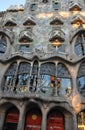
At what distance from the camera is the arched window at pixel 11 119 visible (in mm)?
16250

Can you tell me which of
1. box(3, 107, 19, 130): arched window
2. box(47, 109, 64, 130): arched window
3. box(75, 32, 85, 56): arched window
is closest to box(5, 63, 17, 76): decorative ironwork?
box(3, 107, 19, 130): arched window

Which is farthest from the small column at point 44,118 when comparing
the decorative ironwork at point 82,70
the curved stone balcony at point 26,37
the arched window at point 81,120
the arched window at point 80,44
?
the curved stone balcony at point 26,37

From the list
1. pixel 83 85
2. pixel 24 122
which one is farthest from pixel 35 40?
pixel 24 122

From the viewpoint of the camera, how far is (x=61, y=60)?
1855 centimetres

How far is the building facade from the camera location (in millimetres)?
15844

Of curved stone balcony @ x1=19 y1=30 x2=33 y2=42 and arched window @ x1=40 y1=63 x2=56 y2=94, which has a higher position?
curved stone balcony @ x1=19 y1=30 x2=33 y2=42

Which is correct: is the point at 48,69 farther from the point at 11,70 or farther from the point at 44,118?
the point at 44,118

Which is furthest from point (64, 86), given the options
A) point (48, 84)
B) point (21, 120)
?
point (21, 120)

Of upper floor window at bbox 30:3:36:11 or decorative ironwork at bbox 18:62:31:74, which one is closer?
decorative ironwork at bbox 18:62:31:74

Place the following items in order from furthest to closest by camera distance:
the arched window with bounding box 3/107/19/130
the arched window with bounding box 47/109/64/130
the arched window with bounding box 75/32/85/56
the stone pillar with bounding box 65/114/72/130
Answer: the arched window with bounding box 75/32/85/56
the arched window with bounding box 3/107/19/130
the arched window with bounding box 47/109/64/130
the stone pillar with bounding box 65/114/72/130

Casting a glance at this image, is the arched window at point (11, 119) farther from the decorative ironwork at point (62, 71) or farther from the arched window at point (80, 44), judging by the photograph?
the arched window at point (80, 44)

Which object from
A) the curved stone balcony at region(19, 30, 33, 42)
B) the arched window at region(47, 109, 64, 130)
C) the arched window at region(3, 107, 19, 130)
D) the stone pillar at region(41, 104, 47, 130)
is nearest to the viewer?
the stone pillar at region(41, 104, 47, 130)

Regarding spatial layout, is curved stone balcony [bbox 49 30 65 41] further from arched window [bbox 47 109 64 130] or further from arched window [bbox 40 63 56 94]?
arched window [bbox 47 109 64 130]

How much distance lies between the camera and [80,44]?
65.9 ft
